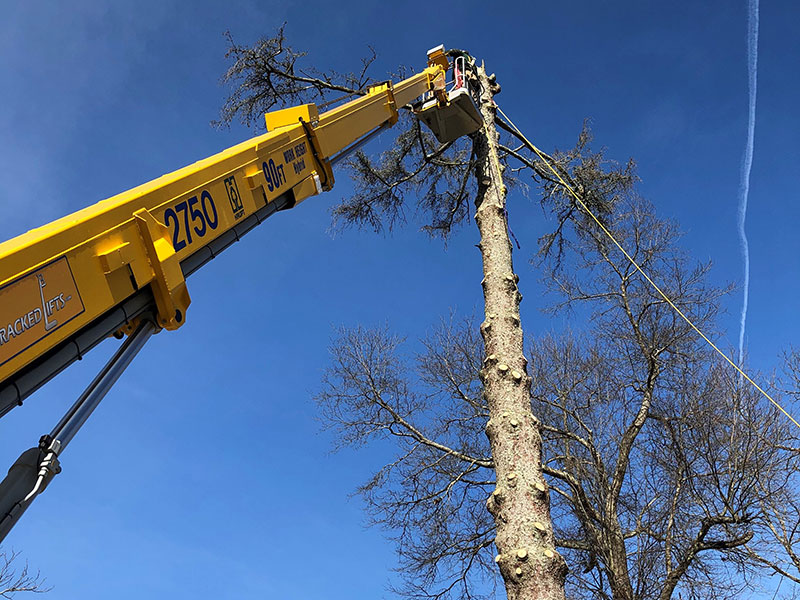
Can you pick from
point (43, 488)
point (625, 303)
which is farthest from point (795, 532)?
point (43, 488)

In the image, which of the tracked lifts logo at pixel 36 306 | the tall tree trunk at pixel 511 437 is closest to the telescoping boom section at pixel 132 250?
the tracked lifts logo at pixel 36 306

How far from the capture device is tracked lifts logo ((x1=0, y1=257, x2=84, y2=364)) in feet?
6.04

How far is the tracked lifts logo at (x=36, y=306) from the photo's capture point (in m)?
1.84

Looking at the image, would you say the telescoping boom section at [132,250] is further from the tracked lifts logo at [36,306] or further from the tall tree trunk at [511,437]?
the tall tree trunk at [511,437]

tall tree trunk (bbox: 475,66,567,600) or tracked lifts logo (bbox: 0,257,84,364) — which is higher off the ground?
tall tree trunk (bbox: 475,66,567,600)

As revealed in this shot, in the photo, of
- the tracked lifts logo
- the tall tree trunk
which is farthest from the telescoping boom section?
the tall tree trunk

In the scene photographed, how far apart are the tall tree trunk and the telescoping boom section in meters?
1.98

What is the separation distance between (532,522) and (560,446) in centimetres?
675

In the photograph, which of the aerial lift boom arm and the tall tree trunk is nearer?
the aerial lift boom arm

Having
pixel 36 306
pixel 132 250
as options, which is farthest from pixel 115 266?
pixel 36 306

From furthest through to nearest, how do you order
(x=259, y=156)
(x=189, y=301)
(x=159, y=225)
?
(x=259, y=156), (x=189, y=301), (x=159, y=225)

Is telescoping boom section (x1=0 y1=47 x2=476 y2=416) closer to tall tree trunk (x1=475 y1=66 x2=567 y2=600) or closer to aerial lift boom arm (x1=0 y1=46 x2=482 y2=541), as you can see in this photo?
aerial lift boom arm (x1=0 y1=46 x2=482 y2=541)

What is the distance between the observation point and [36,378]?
6.68 ft

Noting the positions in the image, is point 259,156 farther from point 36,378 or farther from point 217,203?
point 36,378
